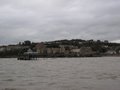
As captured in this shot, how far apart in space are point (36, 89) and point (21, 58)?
133281mm

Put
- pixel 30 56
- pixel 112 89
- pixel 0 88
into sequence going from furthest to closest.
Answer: pixel 30 56, pixel 0 88, pixel 112 89

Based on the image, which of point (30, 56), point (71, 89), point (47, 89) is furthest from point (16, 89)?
point (30, 56)

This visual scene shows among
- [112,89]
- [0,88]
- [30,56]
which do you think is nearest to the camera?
[112,89]

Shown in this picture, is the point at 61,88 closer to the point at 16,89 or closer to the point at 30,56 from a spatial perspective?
the point at 16,89

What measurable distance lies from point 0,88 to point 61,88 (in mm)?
6145

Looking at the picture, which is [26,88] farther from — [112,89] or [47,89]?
[112,89]

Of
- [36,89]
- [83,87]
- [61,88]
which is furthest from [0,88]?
[83,87]

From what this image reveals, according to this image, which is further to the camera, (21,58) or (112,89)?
(21,58)

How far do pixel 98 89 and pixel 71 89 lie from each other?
2.55 meters

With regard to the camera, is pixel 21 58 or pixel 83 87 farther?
pixel 21 58

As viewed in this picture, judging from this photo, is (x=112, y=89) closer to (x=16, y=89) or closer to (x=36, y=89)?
(x=36, y=89)

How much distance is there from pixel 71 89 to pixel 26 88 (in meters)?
4.58

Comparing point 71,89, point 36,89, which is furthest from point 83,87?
point 36,89

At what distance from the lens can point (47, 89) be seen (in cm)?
3131
